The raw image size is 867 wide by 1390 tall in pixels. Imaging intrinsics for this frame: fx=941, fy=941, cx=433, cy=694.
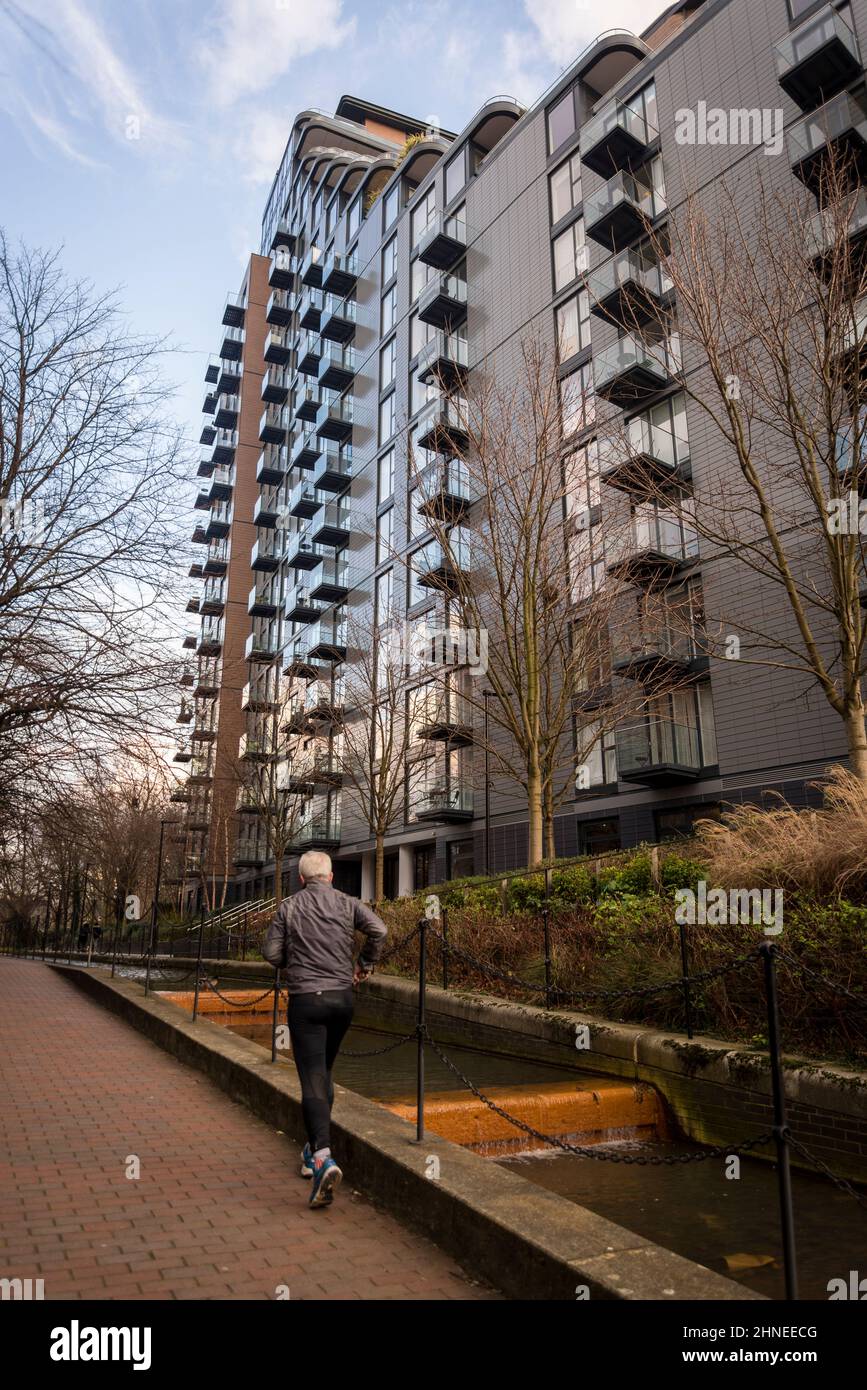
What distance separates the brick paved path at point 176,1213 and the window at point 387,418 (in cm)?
3481

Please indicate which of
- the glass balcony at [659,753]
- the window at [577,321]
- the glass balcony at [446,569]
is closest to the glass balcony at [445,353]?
the window at [577,321]

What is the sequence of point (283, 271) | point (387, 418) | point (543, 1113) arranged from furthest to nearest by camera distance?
point (283, 271), point (387, 418), point (543, 1113)

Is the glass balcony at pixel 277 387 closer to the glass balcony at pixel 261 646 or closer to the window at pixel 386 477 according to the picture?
the glass balcony at pixel 261 646

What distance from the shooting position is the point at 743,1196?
239 inches

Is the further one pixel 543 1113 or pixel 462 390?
pixel 462 390

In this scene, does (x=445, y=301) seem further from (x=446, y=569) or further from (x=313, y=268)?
(x=446, y=569)

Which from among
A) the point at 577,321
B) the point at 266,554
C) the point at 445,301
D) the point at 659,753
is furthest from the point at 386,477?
the point at 659,753

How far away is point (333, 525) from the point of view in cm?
4309

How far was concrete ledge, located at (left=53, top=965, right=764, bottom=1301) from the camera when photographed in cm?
344

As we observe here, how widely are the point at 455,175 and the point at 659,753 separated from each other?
2685cm

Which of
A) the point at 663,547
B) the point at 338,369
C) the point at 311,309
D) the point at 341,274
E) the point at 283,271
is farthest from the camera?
the point at 283,271

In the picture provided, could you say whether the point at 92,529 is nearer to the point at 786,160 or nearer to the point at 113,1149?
the point at 113,1149
